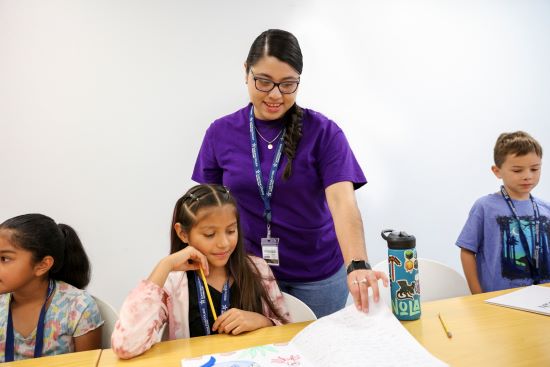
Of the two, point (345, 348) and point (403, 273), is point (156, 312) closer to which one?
point (345, 348)

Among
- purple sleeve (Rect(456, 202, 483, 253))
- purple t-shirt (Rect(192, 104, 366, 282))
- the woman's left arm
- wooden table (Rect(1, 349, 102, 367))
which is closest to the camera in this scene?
wooden table (Rect(1, 349, 102, 367))

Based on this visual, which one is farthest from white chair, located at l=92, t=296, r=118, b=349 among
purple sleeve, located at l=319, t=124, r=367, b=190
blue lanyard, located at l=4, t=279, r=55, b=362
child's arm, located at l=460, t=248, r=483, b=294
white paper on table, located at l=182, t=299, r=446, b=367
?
child's arm, located at l=460, t=248, r=483, b=294

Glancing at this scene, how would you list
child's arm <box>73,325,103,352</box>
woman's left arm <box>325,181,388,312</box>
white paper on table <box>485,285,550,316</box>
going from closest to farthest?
woman's left arm <box>325,181,388,312</box> → white paper on table <box>485,285,550,316</box> → child's arm <box>73,325,103,352</box>

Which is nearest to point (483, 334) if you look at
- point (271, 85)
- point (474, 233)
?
point (271, 85)

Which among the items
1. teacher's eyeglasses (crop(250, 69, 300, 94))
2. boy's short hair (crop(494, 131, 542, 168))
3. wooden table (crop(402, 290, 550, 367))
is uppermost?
teacher's eyeglasses (crop(250, 69, 300, 94))

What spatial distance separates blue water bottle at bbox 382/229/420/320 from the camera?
1147 mm

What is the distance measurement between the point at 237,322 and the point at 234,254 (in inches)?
11.2

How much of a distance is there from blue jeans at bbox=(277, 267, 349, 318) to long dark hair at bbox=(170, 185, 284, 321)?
0.21 m

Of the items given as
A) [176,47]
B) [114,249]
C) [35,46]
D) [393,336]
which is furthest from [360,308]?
[35,46]

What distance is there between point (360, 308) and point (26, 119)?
2099 mm

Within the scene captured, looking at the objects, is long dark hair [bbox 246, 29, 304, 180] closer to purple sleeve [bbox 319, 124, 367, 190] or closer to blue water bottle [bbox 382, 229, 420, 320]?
purple sleeve [bbox 319, 124, 367, 190]

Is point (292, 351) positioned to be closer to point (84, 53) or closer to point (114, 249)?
point (114, 249)

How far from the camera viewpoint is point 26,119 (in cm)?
239

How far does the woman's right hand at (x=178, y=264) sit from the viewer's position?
1.24 m
